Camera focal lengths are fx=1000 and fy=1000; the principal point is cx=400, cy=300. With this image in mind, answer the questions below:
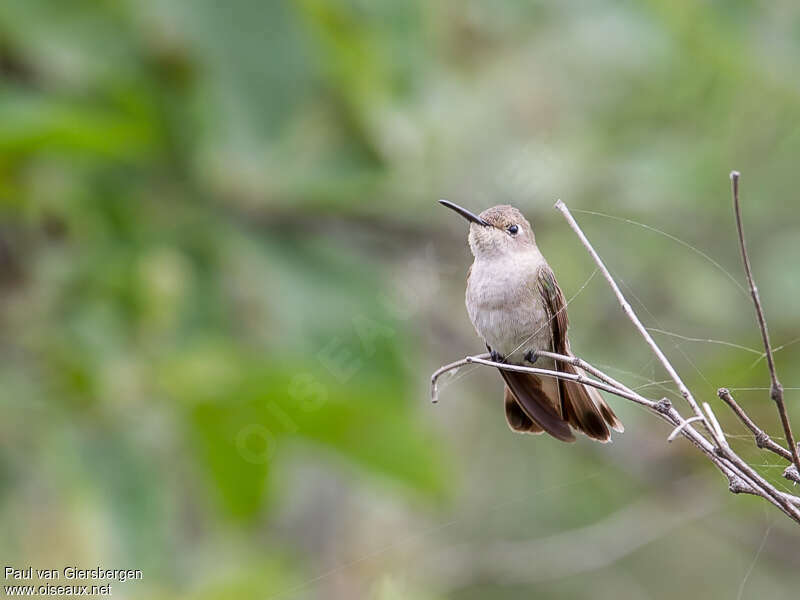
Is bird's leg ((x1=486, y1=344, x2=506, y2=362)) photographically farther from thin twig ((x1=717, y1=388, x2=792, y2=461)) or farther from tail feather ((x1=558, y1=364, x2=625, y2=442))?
thin twig ((x1=717, y1=388, x2=792, y2=461))

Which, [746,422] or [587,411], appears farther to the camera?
[587,411]

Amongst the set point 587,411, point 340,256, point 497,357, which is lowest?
point 587,411

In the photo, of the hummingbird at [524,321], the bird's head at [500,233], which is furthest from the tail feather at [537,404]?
the bird's head at [500,233]

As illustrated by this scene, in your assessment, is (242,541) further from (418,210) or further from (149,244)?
(418,210)

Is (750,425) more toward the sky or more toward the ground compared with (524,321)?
more toward the ground

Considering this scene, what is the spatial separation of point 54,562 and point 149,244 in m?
1.04

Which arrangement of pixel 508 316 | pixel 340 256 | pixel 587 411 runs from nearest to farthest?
pixel 587 411
pixel 508 316
pixel 340 256

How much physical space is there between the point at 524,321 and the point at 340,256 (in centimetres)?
190

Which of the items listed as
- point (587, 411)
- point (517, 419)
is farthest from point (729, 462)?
point (517, 419)

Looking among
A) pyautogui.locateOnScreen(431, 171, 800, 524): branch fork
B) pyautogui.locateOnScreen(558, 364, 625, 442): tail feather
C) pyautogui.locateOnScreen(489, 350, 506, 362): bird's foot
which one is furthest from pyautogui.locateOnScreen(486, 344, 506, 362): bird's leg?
pyautogui.locateOnScreen(431, 171, 800, 524): branch fork

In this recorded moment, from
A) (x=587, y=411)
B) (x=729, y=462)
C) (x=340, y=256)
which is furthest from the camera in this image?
(x=340, y=256)

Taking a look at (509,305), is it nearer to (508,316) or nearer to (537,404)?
(508,316)

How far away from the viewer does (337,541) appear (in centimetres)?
443

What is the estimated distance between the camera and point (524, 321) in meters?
1.29
